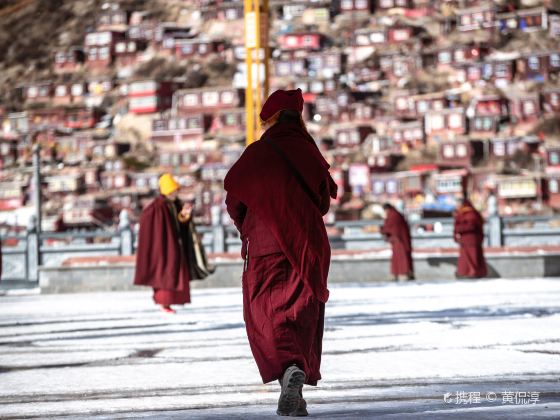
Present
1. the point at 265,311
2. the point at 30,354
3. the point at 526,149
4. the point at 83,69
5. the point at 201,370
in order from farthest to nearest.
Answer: the point at 83,69
the point at 526,149
the point at 30,354
the point at 201,370
the point at 265,311

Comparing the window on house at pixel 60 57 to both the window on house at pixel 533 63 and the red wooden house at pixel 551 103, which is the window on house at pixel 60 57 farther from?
the red wooden house at pixel 551 103

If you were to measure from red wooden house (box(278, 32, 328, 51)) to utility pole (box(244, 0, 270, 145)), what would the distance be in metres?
96.3

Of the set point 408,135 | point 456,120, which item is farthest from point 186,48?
point 456,120

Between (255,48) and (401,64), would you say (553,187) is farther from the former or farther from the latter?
(255,48)

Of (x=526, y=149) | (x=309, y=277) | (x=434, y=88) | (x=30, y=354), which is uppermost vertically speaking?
(x=434, y=88)

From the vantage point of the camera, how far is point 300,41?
12412cm

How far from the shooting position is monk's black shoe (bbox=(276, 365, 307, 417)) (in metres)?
5.52

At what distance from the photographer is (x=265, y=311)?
5.87 m

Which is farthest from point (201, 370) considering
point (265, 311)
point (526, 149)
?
point (526, 149)

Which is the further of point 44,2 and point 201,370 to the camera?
point 44,2

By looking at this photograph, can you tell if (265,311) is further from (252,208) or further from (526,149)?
(526,149)

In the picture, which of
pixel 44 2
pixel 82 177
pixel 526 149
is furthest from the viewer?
pixel 44 2

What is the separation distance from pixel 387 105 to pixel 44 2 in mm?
83442

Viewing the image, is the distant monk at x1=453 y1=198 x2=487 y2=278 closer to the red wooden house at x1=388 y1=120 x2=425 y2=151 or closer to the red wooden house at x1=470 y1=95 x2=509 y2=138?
the red wooden house at x1=470 y1=95 x2=509 y2=138
